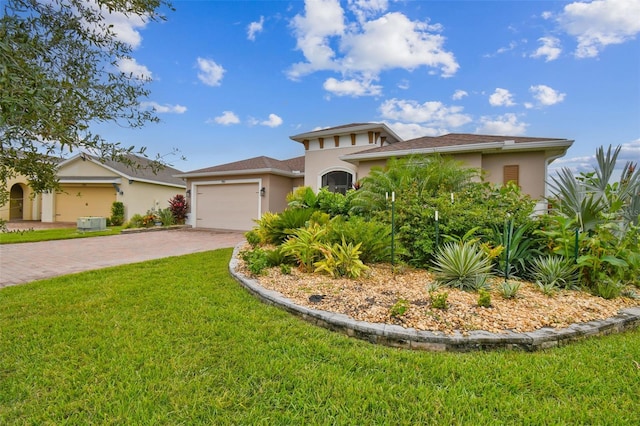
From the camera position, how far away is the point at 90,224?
1297cm

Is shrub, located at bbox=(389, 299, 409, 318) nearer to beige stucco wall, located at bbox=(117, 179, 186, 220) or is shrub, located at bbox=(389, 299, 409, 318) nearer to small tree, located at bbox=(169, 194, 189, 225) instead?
small tree, located at bbox=(169, 194, 189, 225)

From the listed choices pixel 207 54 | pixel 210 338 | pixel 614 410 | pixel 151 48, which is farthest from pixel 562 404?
pixel 207 54

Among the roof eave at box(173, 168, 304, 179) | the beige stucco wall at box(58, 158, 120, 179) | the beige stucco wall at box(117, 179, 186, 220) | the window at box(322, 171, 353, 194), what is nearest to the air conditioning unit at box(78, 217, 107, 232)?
the beige stucco wall at box(117, 179, 186, 220)

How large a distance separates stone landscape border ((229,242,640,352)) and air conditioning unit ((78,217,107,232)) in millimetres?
13848

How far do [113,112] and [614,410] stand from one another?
161 inches

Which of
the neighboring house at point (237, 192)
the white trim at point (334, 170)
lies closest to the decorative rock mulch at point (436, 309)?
the white trim at point (334, 170)

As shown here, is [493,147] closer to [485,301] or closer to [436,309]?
[485,301]

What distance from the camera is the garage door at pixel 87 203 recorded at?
17.2 m

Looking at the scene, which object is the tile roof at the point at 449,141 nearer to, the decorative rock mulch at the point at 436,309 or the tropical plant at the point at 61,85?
the decorative rock mulch at the point at 436,309

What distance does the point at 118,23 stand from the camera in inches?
99.7

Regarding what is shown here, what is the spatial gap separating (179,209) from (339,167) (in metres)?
8.76

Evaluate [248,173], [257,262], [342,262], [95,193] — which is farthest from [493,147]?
[95,193]

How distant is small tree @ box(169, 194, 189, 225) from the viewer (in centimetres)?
1532

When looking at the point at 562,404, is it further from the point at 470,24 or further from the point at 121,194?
the point at 121,194
